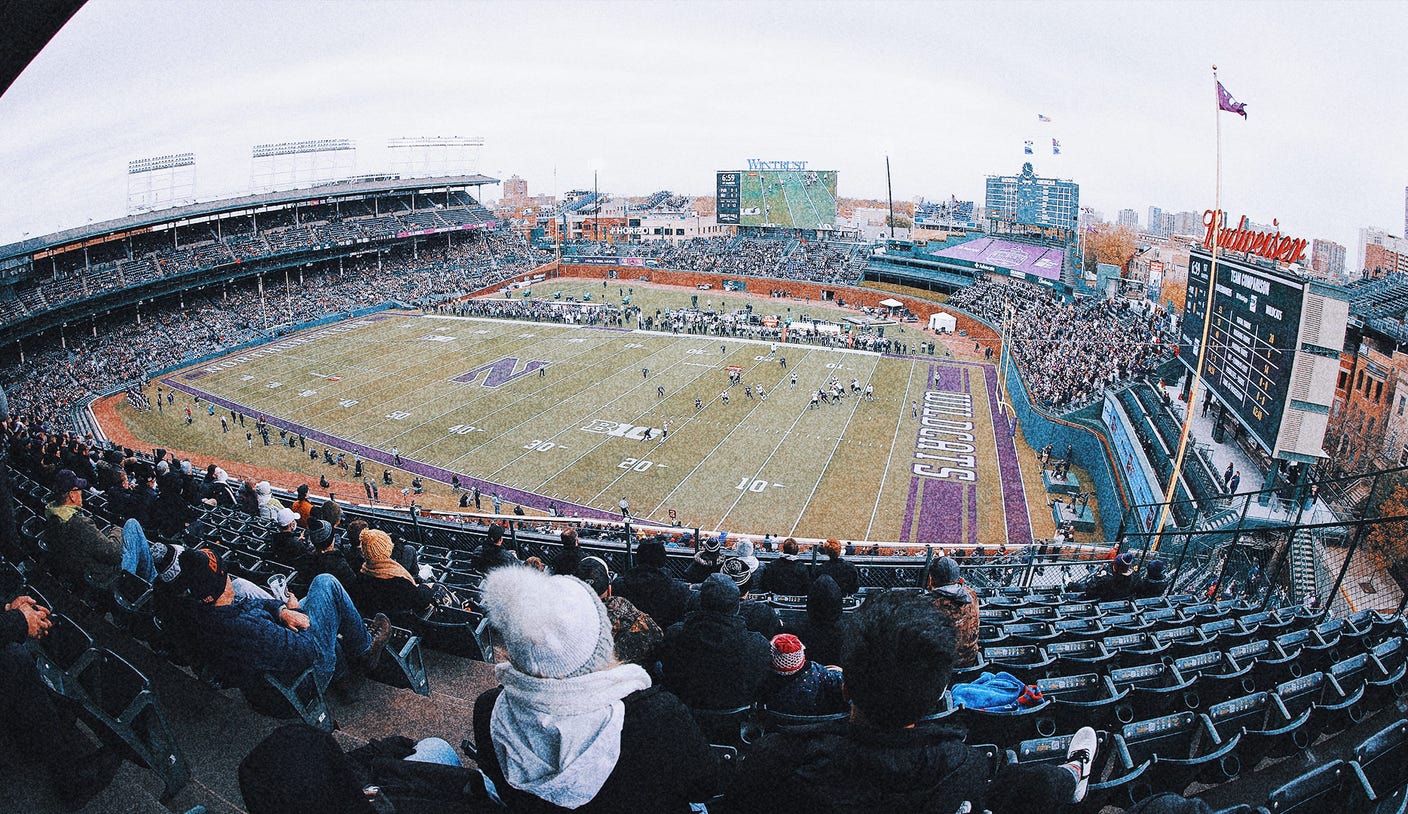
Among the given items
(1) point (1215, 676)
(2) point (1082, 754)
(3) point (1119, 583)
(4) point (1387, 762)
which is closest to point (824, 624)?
(2) point (1082, 754)

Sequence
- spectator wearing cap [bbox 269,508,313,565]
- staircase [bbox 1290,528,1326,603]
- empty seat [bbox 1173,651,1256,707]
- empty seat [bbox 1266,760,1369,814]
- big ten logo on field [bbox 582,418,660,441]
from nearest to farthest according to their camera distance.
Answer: empty seat [bbox 1266,760,1369,814] < empty seat [bbox 1173,651,1256,707] < spectator wearing cap [bbox 269,508,313,565] < staircase [bbox 1290,528,1326,603] < big ten logo on field [bbox 582,418,660,441]

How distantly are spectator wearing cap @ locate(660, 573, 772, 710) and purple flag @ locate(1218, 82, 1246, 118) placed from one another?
20118mm

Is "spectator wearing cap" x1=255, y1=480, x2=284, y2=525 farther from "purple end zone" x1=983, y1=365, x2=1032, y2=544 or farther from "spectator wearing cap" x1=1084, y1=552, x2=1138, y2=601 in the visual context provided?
"purple end zone" x1=983, y1=365, x2=1032, y2=544

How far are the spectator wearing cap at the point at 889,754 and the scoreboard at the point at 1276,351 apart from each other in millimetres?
17286

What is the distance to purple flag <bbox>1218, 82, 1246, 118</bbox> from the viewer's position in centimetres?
1781

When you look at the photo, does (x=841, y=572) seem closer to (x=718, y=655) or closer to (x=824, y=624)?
(x=824, y=624)

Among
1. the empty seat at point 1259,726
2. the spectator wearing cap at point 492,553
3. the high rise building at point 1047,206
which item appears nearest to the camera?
the empty seat at point 1259,726

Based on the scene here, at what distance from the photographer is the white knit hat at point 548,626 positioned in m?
2.57

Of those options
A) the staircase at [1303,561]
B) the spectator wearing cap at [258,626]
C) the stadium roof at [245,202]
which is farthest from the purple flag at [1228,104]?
the stadium roof at [245,202]

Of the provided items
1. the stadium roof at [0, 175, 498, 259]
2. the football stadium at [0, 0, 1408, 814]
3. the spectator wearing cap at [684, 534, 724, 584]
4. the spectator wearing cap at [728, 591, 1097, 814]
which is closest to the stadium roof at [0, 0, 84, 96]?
the football stadium at [0, 0, 1408, 814]

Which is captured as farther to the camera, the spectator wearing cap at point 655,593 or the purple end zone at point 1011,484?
the purple end zone at point 1011,484

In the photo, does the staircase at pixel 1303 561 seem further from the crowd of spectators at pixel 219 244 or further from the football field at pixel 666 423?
the crowd of spectators at pixel 219 244

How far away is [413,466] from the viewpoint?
28938 mm

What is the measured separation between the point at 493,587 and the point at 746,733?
2367mm
